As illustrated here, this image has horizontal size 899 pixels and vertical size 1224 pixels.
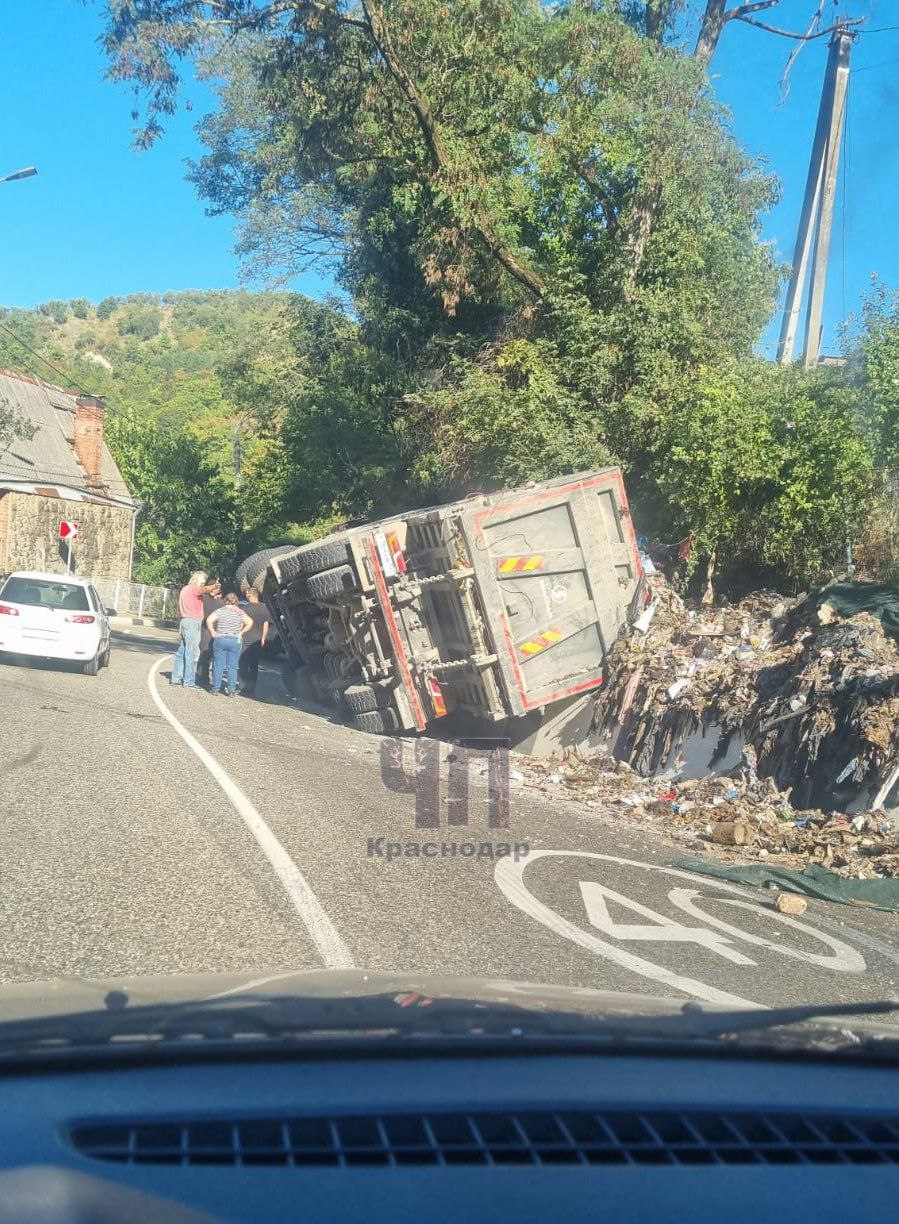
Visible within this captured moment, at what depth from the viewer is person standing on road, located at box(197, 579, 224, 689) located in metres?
17.6

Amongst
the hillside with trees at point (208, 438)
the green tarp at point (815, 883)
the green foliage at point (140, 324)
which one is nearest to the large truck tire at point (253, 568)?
the hillside with trees at point (208, 438)

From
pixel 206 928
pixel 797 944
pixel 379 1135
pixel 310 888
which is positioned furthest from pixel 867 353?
pixel 379 1135

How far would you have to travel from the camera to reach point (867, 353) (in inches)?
526

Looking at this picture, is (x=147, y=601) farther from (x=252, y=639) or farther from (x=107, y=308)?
(x=107, y=308)

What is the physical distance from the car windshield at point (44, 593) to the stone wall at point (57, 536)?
90.2 ft

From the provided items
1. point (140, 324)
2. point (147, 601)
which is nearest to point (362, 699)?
point (147, 601)

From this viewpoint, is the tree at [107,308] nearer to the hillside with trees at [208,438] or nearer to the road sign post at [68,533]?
the hillside with trees at [208,438]

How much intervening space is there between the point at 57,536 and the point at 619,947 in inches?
1738

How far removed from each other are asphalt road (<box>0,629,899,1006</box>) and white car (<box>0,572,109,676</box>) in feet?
20.4

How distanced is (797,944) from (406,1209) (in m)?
5.04

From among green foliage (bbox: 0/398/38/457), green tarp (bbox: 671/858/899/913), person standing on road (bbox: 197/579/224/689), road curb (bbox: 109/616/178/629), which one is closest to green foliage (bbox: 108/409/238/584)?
road curb (bbox: 109/616/178/629)

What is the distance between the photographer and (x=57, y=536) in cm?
4638

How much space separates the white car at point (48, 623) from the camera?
1677cm

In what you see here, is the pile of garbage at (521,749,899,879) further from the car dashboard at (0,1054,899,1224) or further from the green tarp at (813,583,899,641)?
the car dashboard at (0,1054,899,1224)
